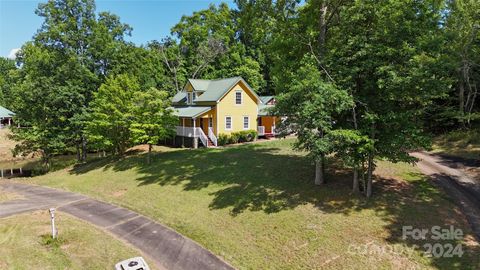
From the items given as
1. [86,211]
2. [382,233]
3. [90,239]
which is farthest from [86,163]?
[382,233]

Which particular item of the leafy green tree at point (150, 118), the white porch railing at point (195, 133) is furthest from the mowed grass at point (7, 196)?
the white porch railing at point (195, 133)

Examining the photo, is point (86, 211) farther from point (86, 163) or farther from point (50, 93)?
point (50, 93)

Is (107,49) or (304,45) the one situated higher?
(107,49)

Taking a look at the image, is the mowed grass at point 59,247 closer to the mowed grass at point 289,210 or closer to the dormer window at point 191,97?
the mowed grass at point 289,210

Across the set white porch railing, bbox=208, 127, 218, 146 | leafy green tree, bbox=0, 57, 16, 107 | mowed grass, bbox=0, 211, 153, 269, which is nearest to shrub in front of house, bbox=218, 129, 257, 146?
white porch railing, bbox=208, 127, 218, 146

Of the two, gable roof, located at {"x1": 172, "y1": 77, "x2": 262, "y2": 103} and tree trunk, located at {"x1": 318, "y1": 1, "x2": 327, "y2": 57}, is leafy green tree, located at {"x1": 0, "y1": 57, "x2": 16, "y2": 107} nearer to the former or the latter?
gable roof, located at {"x1": 172, "y1": 77, "x2": 262, "y2": 103}
